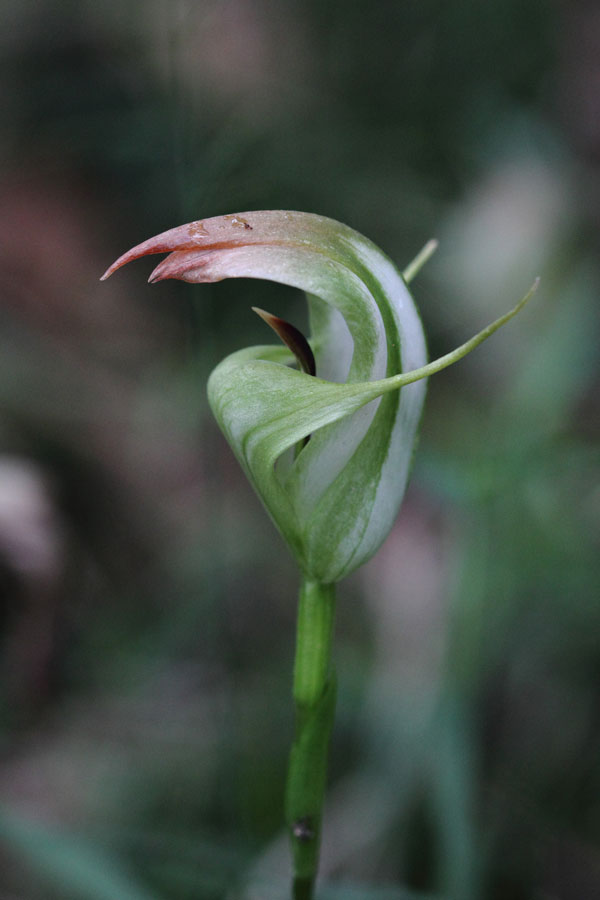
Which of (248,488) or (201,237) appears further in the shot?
(248,488)

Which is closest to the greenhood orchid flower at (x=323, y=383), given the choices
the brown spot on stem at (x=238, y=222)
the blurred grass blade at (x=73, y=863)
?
the brown spot on stem at (x=238, y=222)

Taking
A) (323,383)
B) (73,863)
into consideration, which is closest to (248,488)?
(73,863)

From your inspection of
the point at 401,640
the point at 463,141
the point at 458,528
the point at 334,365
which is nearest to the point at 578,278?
the point at 463,141

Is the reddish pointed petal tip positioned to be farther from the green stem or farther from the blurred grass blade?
the blurred grass blade

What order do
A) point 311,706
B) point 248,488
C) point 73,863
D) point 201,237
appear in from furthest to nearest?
point 248,488 < point 73,863 < point 311,706 < point 201,237

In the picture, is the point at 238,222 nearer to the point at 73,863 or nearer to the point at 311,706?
the point at 311,706

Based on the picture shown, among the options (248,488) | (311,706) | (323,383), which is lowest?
(248,488)
